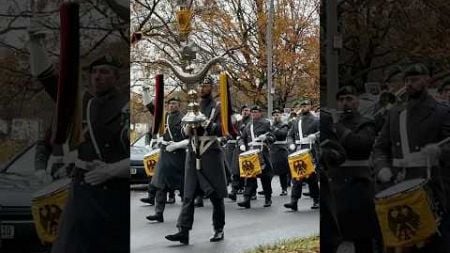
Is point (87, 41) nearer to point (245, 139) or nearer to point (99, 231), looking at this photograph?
point (99, 231)

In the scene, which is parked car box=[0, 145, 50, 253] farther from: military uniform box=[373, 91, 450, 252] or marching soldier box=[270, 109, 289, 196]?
marching soldier box=[270, 109, 289, 196]

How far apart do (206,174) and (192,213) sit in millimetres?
532

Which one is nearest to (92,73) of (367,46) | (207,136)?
(367,46)

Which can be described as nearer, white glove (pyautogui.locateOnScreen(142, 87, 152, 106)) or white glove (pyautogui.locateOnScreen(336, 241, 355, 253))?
white glove (pyautogui.locateOnScreen(336, 241, 355, 253))

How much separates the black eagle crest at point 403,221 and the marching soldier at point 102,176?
4.91ft

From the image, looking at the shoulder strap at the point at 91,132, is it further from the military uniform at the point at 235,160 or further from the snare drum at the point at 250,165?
the military uniform at the point at 235,160

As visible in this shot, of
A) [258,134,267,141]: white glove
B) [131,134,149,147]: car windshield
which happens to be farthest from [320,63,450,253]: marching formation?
[131,134,149,147]: car windshield

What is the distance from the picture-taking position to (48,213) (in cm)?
408

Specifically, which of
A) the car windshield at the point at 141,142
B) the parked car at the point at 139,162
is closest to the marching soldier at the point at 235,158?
the parked car at the point at 139,162

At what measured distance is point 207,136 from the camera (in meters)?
9.30

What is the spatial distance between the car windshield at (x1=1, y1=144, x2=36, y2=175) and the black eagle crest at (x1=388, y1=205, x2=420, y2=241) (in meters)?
2.00

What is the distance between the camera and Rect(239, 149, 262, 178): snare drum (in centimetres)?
1355

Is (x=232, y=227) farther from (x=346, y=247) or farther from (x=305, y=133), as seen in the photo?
(x=346, y=247)

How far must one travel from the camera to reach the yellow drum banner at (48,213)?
4066 millimetres
